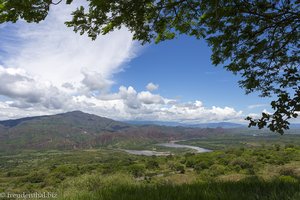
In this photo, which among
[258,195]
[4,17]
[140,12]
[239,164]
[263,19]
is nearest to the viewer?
[258,195]

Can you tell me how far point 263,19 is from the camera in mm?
7281

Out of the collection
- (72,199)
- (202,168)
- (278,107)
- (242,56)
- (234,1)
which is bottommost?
(202,168)

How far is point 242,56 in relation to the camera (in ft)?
26.3

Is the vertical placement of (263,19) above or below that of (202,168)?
above

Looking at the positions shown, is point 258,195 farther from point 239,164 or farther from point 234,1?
point 239,164

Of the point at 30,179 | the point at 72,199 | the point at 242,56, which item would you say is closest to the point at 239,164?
the point at 242,56

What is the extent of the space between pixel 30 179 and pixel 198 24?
40.1 meters

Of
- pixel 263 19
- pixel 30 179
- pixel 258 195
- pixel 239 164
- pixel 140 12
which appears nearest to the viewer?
pixel 258 195

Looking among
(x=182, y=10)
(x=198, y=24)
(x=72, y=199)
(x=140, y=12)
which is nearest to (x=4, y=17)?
(x=140, y=12)

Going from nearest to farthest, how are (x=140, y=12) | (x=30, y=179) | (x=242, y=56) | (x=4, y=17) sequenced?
(x=4, y=17)
(x=140, y=12)
(x=242, y=56)
(x=30, y=179)

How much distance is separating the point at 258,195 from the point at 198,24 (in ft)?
17.6

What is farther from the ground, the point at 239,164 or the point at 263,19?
the point at 263,19

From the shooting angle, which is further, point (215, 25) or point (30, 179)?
point (30, 179)

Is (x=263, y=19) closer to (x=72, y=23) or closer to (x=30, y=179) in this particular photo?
(x=72, y=23)
